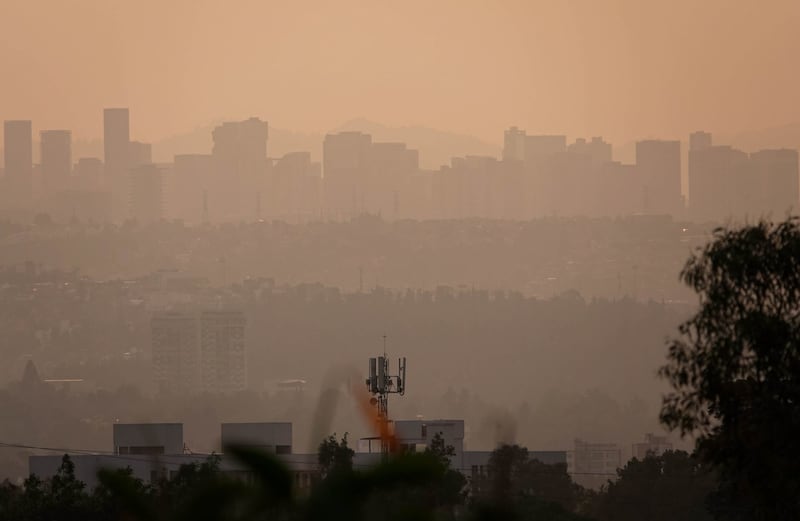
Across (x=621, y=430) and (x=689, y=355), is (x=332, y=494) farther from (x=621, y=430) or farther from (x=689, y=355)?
(x=621, y=430)

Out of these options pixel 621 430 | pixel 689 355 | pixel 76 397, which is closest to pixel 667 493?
pixel 689 355

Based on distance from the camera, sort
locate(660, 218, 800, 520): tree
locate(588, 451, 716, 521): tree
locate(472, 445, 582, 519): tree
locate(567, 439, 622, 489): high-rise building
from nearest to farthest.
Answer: locate(472, 445, 582, 519): tree, locate(660, 218, 800, 520): tree, locate(588, 451, 716, 521): tree, locate(567, 439, 622, 489): high-rise building

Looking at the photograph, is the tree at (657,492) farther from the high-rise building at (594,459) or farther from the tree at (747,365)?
the high-rise building at (594,459)

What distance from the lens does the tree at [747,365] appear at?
60.5 ft

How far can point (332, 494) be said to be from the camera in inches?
145

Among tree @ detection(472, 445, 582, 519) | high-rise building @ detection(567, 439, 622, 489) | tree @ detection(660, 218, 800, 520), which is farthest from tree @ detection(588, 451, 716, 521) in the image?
high-rise building @ detection(567, 439, 622, 489)

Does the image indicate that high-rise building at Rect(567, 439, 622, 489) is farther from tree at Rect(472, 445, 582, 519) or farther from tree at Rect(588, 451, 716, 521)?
tree at Rect(588, 451, 716, 521)

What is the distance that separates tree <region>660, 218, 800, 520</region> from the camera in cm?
1844

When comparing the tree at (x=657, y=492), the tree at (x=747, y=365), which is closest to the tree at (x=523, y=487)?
the tree at (x=657, y=492)

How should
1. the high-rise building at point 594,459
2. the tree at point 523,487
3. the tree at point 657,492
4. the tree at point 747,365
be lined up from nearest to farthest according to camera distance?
the tree at point 523,487, the tree at point 747,365, the tree at point 657,492, the high-rise building at point 594,459

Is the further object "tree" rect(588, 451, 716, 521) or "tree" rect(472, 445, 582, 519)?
"tree" rect(588, 451, 716, 521)

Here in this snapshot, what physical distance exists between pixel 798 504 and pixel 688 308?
173846mm

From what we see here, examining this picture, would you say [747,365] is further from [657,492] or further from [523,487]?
[523,487]

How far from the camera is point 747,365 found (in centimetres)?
1911
